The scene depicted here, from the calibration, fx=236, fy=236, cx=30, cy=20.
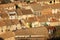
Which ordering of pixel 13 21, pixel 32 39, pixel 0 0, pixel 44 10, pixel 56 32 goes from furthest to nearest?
pixel 0 0, pixel 44 10, pixel 13 21, pixel 56 32, pixel 32 39

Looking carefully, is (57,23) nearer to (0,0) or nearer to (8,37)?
(8,37)

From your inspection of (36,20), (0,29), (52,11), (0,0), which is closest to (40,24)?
(36,20)

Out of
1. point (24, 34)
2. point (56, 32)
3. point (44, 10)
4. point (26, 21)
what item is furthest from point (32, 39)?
point (44, 10)

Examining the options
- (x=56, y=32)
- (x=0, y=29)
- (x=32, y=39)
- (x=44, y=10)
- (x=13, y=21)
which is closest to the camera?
(x=32, y=39)

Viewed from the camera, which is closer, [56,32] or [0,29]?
[56,32]

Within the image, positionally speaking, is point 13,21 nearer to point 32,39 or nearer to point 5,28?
point 5,28

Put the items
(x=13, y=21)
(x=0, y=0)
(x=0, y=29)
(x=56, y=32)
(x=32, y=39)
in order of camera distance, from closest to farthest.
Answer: (x=32, y=39)
(x=56, y=32)
(x=0, y=29)
(x=13, y=21)
(x=0, y=0)

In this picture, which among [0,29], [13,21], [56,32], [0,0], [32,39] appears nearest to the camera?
[32,39]

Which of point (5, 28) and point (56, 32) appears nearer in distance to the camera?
point (56, 32)
